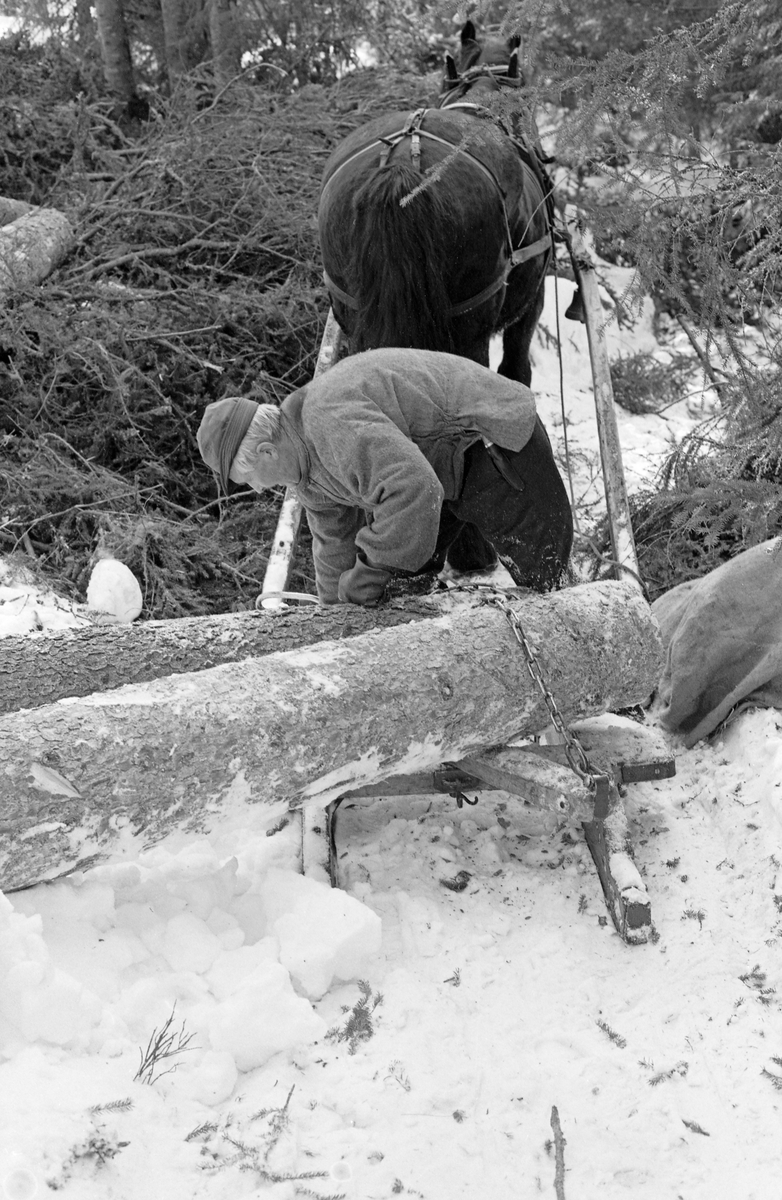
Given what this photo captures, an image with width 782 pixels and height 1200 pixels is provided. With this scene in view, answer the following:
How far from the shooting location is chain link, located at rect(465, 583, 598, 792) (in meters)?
2.31

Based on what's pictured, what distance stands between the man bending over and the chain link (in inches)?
11.1

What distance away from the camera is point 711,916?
241 centimetres

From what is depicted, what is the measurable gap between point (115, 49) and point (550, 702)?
631cm

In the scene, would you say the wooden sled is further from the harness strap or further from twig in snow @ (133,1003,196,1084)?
the harness strap

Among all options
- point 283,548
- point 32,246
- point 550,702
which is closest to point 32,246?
point 32,246

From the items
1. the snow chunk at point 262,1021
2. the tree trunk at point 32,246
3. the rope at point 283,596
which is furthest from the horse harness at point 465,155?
the snow chunk at point 262,1021

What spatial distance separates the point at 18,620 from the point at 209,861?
1.52 m

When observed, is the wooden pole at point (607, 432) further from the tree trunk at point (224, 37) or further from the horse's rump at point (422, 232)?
the tree trunk at point (224, 37)

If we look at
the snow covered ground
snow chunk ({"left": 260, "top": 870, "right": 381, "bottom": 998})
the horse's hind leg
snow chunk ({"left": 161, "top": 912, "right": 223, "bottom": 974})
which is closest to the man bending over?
the horse's hind leg

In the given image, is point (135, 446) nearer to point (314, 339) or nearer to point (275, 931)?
point (314, 339)

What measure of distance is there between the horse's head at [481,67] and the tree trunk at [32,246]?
219 centimetres

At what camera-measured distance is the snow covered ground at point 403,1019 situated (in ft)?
5.54

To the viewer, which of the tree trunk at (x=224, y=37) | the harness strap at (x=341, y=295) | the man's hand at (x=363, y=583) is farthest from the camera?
the tree trunk at (x=224, y=37)

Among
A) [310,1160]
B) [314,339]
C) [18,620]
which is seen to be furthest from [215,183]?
[310,1160]
